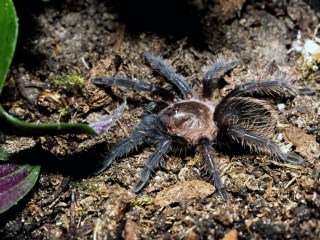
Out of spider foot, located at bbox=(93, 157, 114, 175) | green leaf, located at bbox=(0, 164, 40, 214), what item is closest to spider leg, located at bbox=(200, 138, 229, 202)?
spider foot, located at bbox=(93, 157, 114, 175)

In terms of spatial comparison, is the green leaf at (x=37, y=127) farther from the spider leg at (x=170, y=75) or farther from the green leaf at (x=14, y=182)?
the spider leg at (x=170, y=75)

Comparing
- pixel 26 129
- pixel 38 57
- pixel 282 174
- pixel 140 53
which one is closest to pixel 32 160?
pixel 26 129

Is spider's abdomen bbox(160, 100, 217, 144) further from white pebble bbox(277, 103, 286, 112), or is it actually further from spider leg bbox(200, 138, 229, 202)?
white pebble bbox(277, 103, 286, 112)

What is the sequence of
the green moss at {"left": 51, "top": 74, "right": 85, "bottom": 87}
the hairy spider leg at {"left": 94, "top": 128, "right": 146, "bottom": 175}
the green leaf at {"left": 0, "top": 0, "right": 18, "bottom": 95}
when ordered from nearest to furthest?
the green leaf at {"left": 0, "top": 0, "right": 18, "bottom": 95} → the hairy spider leg at {"left": 94, "top": 128, "right": 146, "bottom": 175} → the green moss at {"left": 51, "top": 74, "right": 85, "bottom": 87}

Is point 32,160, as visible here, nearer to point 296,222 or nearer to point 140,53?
point 140,53

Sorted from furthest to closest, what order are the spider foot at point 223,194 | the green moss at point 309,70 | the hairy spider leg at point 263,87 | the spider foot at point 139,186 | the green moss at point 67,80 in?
1. the green moss at point 309,70
2. the green moss at point 67,80
3. the hairy spider leg at point 263,87
4. the spider foot at point 139,186
5. the spider foot at point 223,194

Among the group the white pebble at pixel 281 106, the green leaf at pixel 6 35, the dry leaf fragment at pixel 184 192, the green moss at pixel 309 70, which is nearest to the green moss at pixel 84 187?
the dry leaf fragment at pixel 184 192

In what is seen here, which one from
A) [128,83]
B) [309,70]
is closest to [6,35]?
[128,83]
